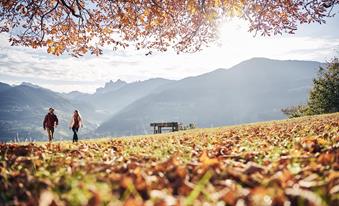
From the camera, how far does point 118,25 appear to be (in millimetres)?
18141

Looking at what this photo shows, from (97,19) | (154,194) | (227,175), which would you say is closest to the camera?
(154,194)

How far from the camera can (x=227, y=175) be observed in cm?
399

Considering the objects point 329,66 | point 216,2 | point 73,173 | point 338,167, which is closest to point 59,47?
point 216,2

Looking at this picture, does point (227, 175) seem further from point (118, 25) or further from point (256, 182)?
point (118, 25)

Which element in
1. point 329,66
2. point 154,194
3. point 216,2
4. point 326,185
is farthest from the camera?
point 329,66

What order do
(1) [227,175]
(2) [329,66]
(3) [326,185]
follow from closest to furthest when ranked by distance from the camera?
(3) [326,185] < (1) [227,175] < (2) [329,66]

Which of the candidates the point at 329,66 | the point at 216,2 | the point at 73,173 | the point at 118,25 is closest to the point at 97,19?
the point at 118,25

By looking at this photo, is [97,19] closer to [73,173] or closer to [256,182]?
[73,173]

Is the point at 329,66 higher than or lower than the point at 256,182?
higher

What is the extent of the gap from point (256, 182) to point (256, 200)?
808 millimetres

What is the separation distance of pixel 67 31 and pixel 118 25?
7.91 feet

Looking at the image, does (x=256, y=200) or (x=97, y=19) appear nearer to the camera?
(x=256, y=200)

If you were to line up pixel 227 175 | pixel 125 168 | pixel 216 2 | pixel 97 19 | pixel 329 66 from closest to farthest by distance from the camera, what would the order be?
pixel 227 175, pixel 125 168, pixel 216 2, pixel 97 19, pixel 329 66

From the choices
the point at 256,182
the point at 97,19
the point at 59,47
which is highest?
the point at 97,19
